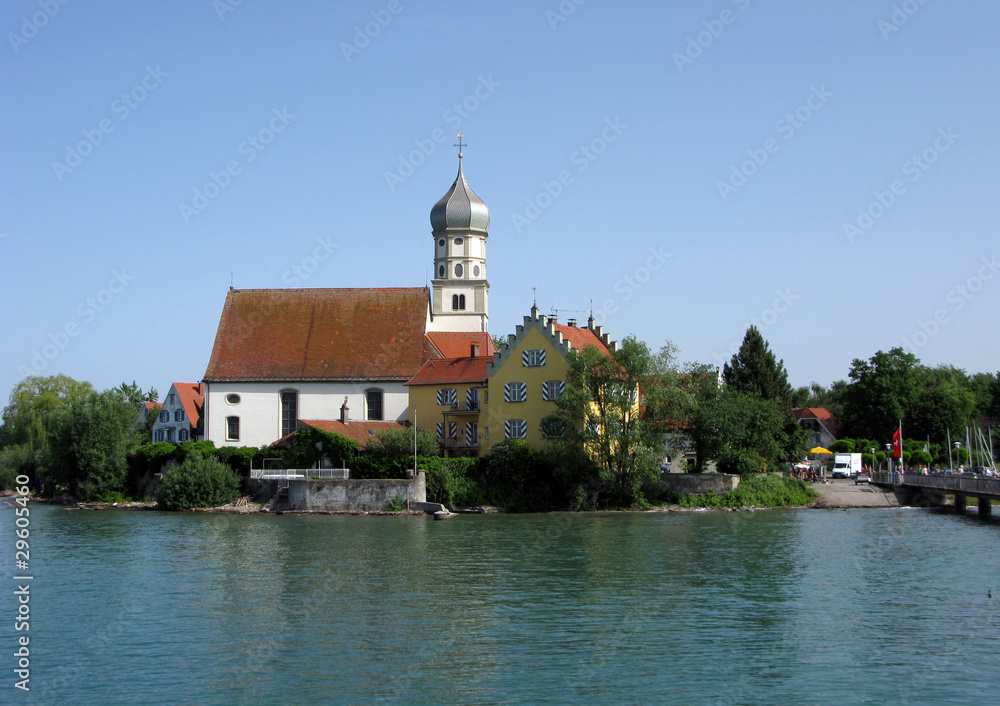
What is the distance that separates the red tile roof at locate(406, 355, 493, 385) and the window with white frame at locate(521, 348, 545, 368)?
3689mm

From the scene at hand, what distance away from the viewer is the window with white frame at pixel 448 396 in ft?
185

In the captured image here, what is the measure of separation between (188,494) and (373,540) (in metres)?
19.7

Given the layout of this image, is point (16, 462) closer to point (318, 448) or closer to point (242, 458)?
point (242, 458)

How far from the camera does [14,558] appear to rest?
34906mm

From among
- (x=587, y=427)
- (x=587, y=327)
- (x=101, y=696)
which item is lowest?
(x=101, y=696)

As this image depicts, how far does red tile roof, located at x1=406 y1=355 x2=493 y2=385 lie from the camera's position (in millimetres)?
56312

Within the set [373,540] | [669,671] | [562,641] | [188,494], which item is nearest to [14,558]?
[373,540]

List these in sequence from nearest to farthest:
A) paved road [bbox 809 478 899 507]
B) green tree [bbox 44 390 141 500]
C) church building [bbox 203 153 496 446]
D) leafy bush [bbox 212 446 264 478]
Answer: paved road [bbox 809 478 899 507] < leafy bush [bbox 212 446 264 478] < green tree [bbox 44 390 141 500] < church building [bbox 203 153 496 446]

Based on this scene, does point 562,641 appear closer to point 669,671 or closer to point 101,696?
point 669,671

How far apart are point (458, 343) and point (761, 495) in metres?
24.8

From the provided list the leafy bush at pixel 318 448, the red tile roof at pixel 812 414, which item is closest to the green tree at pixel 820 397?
the red tile roof at pixel 812 414

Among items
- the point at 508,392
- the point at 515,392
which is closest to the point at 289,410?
the point at 508,392

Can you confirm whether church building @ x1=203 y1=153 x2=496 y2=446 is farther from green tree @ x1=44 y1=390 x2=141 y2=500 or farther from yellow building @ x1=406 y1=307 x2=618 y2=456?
green tree @ x1=44 y1=390 x2=141 y2=500

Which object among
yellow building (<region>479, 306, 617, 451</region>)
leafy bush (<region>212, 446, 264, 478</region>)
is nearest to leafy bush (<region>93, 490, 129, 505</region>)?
leafy bush (<region>212, 446, 264, 478</region>)
